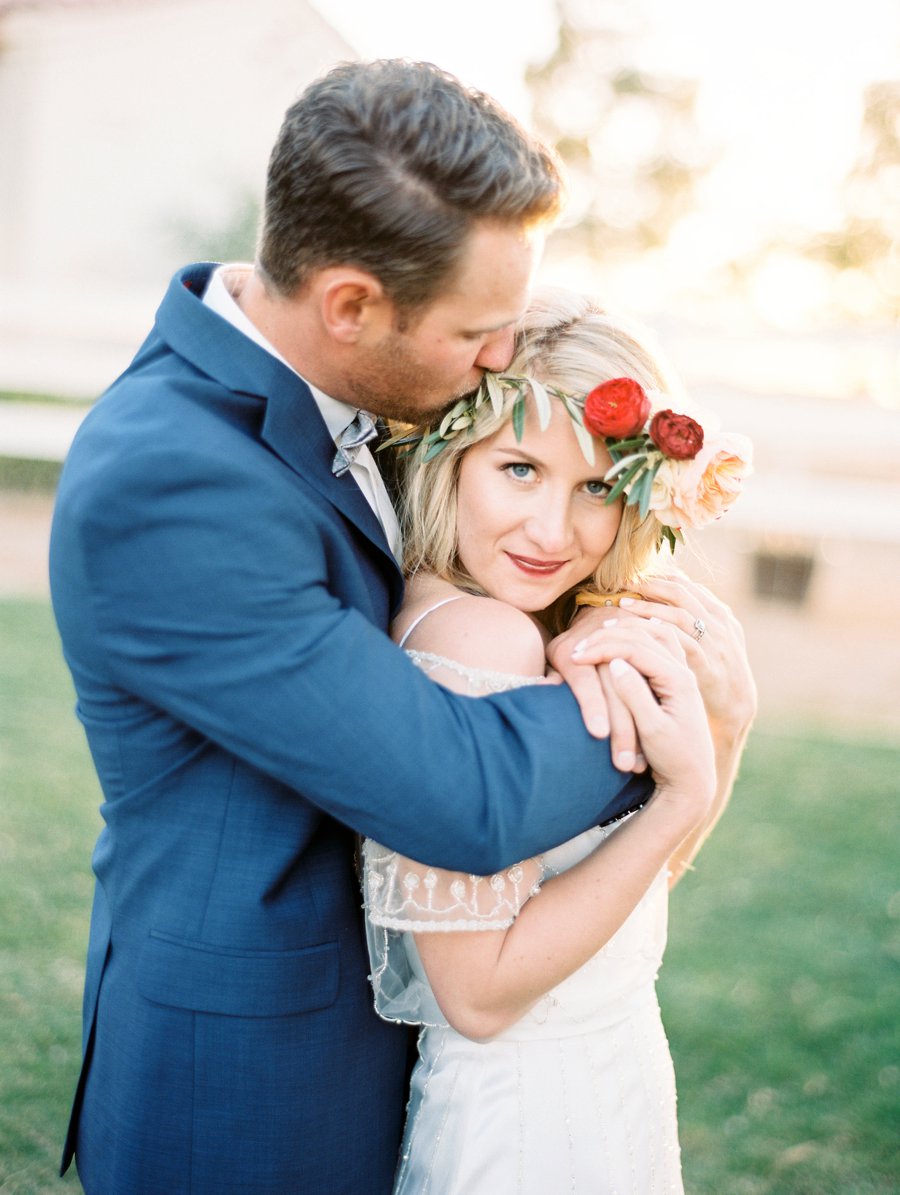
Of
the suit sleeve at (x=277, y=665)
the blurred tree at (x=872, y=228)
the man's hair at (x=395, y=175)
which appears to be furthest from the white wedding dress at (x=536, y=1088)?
the blurred tree at (x=872, y=228)

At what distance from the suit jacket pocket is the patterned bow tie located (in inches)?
30.6

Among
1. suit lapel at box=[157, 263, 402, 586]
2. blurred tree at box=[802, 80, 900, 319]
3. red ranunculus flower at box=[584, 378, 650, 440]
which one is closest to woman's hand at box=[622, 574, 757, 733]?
red ranunculus flower at box=[584, 378, 650, 440]

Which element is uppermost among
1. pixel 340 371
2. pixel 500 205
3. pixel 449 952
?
pixel 500 205

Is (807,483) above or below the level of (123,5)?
below

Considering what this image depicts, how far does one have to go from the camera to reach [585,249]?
52.2 feet

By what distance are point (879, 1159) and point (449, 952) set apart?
266 centimetres

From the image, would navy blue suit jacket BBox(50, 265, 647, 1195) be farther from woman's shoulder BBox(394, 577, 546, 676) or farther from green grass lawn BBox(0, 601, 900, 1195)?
green grass lawn BBox(0, 601, 900, 1195)

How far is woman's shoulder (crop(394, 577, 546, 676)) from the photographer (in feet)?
6.83

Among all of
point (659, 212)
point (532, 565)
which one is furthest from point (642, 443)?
point (659, 212)

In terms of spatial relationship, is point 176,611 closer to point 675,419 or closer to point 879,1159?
point 675,419

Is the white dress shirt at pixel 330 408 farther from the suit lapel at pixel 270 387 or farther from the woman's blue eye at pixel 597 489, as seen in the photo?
the woman's blue eye at pixel 597 489

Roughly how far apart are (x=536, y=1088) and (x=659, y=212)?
15.0 meters

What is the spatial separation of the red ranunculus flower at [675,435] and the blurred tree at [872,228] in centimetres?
1368

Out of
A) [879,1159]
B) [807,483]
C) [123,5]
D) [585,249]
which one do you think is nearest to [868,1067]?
[879,1159]
